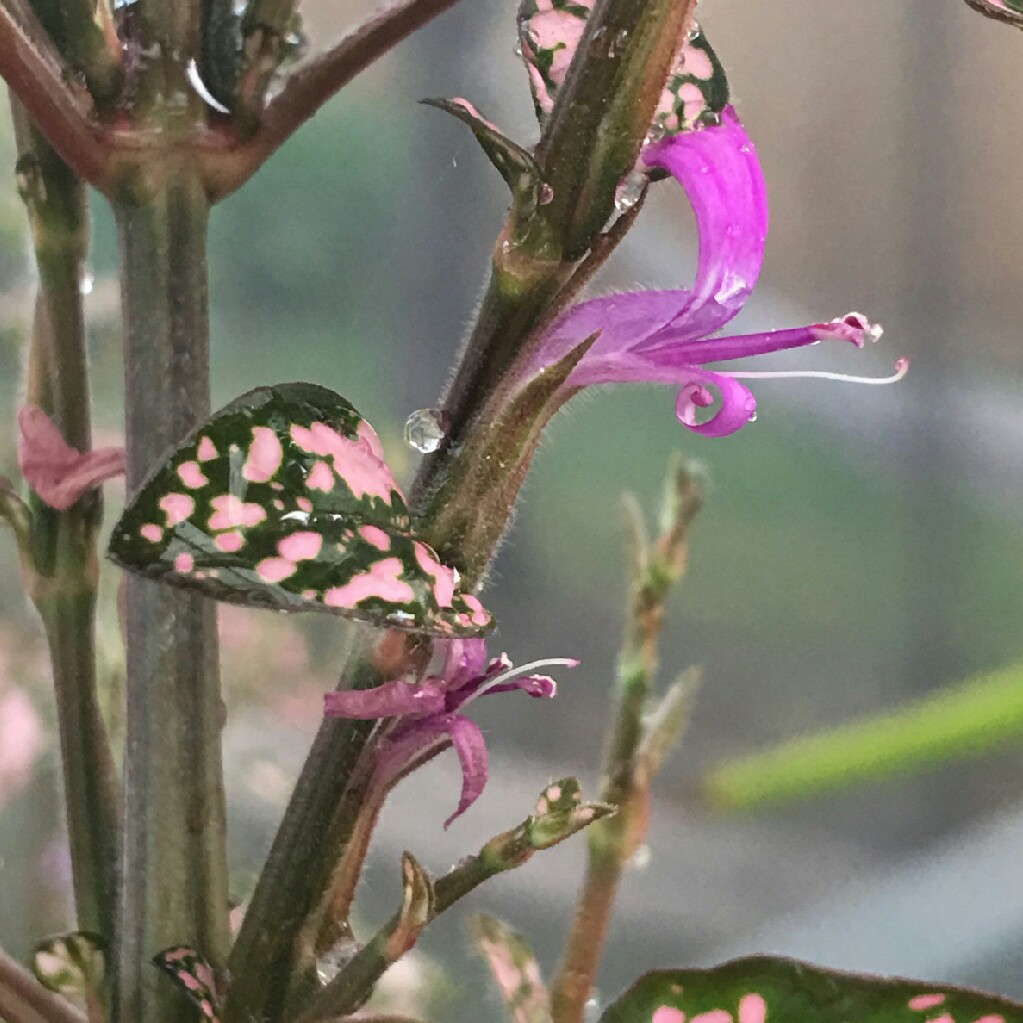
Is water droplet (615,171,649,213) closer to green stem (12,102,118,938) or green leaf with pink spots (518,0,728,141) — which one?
green leaf with pink spots (518,0,728,141)

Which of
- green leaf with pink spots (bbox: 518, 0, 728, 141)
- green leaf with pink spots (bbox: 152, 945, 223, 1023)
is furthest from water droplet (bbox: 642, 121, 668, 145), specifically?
green leaf with pink spots (bbox: 152, 945, 223, 1023)

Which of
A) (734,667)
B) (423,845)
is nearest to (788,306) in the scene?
(734,667)

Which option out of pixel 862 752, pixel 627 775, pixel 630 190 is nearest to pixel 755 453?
pixel 862 752

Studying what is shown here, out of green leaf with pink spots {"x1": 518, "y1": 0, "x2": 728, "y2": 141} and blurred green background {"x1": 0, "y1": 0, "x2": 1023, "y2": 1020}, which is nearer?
green leaf with pink spots {"x1": 518, "y1": 0, "x2": 728, "y2": 141}

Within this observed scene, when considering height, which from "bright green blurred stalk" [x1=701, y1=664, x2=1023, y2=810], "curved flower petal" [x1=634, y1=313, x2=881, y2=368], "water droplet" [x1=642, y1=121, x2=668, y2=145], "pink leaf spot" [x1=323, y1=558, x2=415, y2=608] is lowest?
"bright green blurred stalk" [x1=701, y1=664, x2=1023, y2=810]

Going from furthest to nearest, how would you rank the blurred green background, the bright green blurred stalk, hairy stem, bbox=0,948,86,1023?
the bright green blurred stalk → the blurred green background → hairy stem, bbox=0,948,86,1023

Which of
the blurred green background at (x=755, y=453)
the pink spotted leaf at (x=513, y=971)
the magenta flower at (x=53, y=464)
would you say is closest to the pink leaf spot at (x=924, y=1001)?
the pink spotted leaf at (x=513, y=971)

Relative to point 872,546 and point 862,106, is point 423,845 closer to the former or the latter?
point 872,546

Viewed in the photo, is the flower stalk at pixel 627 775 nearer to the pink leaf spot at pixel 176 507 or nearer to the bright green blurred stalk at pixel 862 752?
the pink leaf spot at pixel 176 507

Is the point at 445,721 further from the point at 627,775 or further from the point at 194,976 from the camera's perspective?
the point at 627,775
